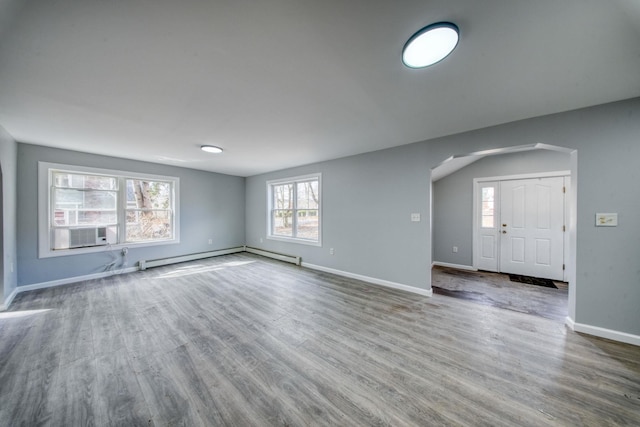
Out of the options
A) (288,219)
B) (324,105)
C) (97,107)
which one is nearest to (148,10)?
(324,105)

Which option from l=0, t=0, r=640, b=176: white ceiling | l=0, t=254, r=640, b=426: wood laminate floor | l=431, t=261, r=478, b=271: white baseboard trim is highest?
l=0, t=0, r=640, b=176: white ceiling

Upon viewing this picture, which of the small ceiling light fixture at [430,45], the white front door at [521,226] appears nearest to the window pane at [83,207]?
the small ceiling light fixture at [430,45]

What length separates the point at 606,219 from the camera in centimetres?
219

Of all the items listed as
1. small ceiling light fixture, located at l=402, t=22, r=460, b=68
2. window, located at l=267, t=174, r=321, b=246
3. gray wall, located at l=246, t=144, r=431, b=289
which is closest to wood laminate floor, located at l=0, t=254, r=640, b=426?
gray wall, located at l=246, t=144, r=431, b=289

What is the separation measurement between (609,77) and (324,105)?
2.41 m

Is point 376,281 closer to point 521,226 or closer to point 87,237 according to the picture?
point 521,226

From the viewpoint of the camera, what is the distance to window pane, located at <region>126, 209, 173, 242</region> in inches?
175

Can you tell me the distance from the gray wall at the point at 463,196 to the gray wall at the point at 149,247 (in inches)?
221

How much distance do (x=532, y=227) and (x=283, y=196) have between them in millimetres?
5510

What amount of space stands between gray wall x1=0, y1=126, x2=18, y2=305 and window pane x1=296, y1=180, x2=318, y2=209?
4404 mm

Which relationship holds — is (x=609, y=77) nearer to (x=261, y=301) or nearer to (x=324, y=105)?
(x=324, y=105)

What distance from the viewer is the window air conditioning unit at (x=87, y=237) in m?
3.80

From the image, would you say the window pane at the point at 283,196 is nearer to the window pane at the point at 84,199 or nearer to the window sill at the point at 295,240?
the window sill at the point at 295,240

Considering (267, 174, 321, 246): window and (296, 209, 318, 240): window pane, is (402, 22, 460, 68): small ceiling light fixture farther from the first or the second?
(296, 209, 318, 240): window pane
